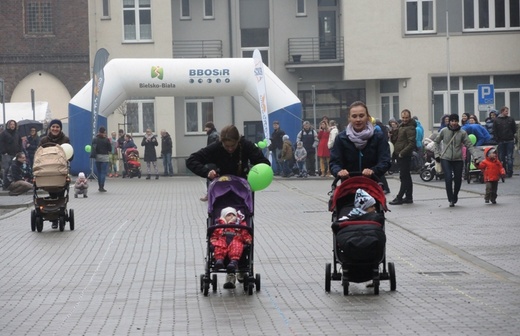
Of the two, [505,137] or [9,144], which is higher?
[9,144]

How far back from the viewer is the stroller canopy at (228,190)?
11781 mm

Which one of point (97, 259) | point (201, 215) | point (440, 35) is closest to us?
point (97, 259)

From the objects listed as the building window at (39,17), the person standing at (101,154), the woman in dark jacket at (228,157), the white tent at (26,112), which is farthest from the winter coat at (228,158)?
the building window at (39,17)

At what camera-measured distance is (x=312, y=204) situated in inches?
1016

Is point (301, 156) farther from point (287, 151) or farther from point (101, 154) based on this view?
point (101, 154)

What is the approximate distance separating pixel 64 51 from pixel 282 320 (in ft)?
155

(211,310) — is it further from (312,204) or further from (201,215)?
(312,204)

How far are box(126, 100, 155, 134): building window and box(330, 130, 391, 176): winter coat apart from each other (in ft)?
137

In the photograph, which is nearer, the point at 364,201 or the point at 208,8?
the point at 364,201

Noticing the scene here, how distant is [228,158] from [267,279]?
60.9 inches

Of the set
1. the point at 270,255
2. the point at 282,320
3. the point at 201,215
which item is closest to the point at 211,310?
the point at 282,320

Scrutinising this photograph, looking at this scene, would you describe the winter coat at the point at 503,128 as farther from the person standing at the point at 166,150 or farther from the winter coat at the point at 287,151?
the person standing at the point at 166,150

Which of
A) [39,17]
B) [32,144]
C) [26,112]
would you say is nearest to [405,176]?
[32,144]

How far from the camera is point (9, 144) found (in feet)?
114
